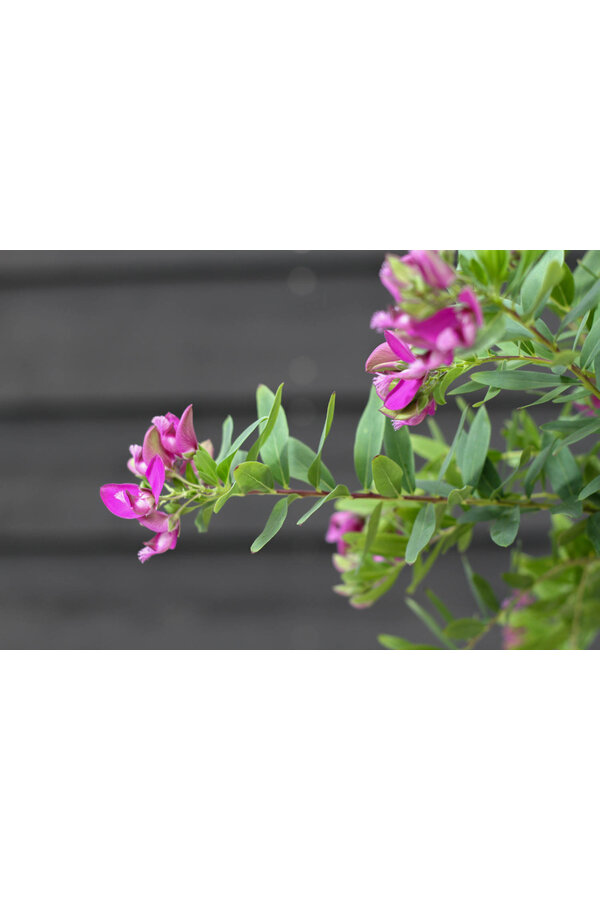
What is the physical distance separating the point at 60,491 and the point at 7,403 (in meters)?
0.15

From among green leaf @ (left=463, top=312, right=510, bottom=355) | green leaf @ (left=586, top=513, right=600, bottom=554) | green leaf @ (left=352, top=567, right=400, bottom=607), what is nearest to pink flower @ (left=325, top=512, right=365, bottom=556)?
green leaf @ (left=352, top=567, right=400, bottom=607)

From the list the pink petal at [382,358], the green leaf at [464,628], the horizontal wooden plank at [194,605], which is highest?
the horizontal wooden plank at [194,605]

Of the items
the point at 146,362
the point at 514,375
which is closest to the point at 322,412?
the point at 146,362

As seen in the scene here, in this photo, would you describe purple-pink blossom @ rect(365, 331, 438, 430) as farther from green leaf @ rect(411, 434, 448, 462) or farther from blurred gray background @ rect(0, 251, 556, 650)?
blurred gray background @ rect(0, 251, 556, 650)

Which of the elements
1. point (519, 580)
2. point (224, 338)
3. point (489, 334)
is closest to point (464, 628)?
point (519, 580)

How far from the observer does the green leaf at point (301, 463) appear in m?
0.30

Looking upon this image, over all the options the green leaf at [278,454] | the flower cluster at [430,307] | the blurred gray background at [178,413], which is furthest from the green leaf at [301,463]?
the blurred gray background at [178,413]

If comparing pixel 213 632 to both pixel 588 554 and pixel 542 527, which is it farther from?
pixel 588 554

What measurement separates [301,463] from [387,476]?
4cm

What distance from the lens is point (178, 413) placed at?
1.12 m

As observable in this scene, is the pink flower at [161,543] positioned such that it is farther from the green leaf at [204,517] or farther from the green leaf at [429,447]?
the green leaf at [429,447]

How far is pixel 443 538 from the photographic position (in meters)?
0.35

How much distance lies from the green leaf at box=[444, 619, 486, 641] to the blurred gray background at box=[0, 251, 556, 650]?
66cm

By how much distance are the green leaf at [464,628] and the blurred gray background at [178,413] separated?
66 centimetres
